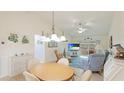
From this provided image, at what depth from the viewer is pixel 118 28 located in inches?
151

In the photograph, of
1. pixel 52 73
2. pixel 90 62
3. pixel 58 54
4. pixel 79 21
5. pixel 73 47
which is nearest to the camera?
pixel 52 73

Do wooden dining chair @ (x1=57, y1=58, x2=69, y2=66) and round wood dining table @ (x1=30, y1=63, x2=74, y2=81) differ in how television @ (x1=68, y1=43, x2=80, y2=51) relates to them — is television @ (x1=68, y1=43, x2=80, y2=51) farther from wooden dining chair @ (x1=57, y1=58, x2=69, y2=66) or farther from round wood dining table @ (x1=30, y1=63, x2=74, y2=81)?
round wood dining table @ (x1=30, y1=63, x2=74, y2=81)

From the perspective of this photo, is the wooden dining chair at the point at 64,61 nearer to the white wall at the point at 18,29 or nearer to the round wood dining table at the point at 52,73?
the round wood dining table at the point at 52,73

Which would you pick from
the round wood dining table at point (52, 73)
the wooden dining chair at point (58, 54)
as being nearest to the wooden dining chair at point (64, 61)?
the wooden dining chair at point (58, 54)

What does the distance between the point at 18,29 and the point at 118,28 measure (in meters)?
2.55

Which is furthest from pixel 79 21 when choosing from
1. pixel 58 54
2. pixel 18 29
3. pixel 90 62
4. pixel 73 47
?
pixel 18 29

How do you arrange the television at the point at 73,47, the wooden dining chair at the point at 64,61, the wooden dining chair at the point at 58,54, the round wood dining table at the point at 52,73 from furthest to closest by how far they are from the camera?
1. the wooden dining chair at the point at 58,54
2. the wooden dining chair at the point at 64,61
3. the television at the point at 73,47
4. the round wood dining table at the point at 52,73

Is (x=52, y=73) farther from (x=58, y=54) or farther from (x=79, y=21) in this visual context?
(x=79, y=21)

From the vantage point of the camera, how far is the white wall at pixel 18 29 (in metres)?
3.53

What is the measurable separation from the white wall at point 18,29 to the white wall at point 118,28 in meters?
1.65

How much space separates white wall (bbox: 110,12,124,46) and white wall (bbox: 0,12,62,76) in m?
1.65

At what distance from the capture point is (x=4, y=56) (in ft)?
12.9

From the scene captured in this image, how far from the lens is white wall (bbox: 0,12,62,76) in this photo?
353 centimetres

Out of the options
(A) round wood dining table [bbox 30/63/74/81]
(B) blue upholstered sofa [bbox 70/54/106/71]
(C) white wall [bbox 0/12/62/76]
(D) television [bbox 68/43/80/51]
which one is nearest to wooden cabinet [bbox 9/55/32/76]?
(C) white wall [bbox 0/12/62/76]
